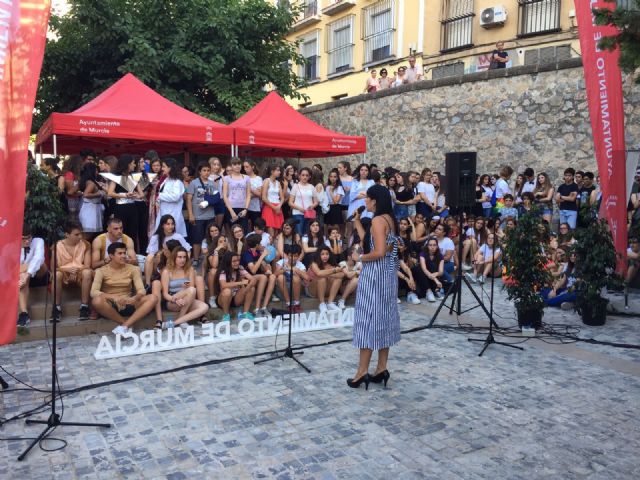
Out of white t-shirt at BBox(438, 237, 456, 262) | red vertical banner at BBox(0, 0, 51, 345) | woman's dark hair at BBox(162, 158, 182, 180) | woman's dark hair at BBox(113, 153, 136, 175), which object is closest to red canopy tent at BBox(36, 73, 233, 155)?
woman's dark hair at BBox(113, 153, 136, 175)

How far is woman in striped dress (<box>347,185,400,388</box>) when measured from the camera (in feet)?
16.3

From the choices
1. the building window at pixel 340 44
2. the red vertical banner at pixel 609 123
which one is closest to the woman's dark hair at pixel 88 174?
the red vertical banner at pixel 609 123

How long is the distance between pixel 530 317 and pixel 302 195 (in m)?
4.28

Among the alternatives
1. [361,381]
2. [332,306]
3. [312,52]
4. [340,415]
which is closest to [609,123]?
[332,306]

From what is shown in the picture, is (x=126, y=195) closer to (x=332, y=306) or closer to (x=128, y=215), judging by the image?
(x=128, y=215)

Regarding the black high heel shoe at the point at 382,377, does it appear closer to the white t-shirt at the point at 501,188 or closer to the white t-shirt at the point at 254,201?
the white t-shirt at the point at 254,201

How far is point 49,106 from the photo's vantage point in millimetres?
16734

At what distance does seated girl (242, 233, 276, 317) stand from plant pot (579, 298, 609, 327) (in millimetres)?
4143

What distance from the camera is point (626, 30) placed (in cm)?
448

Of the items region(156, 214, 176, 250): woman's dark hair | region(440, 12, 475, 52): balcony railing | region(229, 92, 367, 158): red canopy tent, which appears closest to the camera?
region(156, 214, 176, 250): woman's dark hair

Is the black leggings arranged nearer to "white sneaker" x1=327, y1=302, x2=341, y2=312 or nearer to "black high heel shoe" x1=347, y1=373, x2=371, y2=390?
"white sneaker" x1=327, y1=302, x2=341, y2=312

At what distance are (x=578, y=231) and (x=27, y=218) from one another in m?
7.08

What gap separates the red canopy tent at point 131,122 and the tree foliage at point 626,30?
22.4ft

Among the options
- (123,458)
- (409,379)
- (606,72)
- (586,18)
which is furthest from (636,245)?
(123,458)
